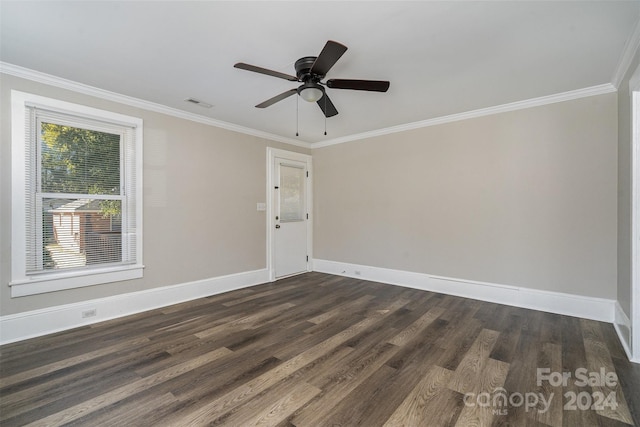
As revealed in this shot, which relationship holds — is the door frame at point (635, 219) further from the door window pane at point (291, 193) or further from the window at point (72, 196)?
the window at point (72, 196)

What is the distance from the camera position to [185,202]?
13.2 ft

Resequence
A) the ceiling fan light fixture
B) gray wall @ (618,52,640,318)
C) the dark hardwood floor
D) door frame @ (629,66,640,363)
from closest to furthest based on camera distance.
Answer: the dark hardwood floor
door frame @ (629,66,640,363)
the ceiling fan light fixture
gray wall @ (618,52,640,318)

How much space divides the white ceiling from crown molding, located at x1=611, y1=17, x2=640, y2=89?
36 millimetres

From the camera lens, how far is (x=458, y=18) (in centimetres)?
202

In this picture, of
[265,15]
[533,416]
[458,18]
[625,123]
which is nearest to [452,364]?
[533,416]

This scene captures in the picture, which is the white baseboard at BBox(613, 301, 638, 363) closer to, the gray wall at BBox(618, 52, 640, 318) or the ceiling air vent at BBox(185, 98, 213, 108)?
the gray wall at BBox(618, 52, 640, 318)

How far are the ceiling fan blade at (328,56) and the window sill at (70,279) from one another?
3.20 metres

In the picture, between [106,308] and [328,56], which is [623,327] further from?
[106,308]

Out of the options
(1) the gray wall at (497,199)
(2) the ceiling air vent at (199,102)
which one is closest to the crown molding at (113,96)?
(2) the ceiling air vent at (199,102)

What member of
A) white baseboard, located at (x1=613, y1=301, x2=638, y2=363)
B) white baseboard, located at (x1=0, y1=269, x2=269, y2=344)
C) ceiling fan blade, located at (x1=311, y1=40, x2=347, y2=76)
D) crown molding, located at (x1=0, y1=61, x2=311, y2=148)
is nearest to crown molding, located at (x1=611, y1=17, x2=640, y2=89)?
ceiling fan blade, located at (x1=311, y1=40, x2=347, y2=76)

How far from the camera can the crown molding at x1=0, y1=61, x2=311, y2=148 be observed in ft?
9.09

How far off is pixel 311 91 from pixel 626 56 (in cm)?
280

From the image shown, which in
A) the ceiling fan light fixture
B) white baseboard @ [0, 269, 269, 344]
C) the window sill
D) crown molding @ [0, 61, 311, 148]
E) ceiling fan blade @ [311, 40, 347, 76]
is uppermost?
crown molding @ [0, 61, 311, 148]

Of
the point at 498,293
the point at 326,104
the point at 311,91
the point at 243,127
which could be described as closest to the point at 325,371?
the point at 311,91
